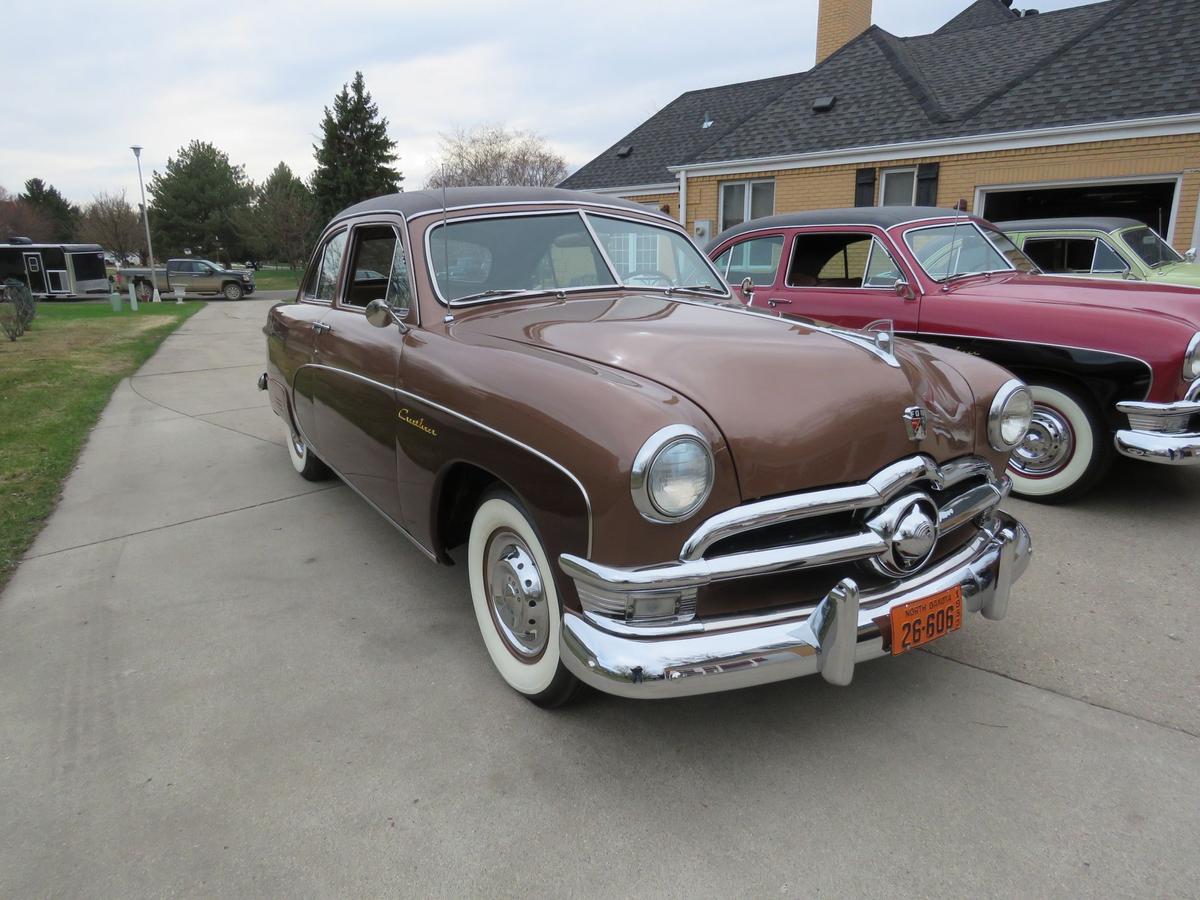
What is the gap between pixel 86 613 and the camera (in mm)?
3428

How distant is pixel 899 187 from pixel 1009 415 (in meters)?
12.4

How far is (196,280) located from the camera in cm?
3164

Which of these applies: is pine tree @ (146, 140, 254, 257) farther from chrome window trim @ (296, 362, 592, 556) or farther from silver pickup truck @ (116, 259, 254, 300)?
chrome window trim @ (296, 362, 592, 556)

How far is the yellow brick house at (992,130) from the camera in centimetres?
1120

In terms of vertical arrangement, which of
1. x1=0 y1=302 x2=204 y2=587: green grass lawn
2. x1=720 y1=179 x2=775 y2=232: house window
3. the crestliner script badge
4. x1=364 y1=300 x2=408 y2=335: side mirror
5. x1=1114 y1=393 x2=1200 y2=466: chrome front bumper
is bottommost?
x1=0 y1=302 x2=204 y2=587: green grass lawn

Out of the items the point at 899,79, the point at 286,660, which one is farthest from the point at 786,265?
the point at 899,79

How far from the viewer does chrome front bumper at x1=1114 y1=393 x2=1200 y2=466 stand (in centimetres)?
414

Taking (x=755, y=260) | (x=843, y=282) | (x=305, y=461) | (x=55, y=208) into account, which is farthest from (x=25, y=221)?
(x=843, y=282)

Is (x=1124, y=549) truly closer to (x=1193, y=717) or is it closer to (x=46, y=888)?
(x=1193, y=717)

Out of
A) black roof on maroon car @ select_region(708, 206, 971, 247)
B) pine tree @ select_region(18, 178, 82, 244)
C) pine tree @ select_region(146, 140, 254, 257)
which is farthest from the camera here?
pine tree @ select_region(18, 178, 82, 244)

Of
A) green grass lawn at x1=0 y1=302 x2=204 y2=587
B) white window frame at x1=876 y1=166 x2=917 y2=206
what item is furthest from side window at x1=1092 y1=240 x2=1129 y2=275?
green grass lawn at x1=0 y1=302 x2=204 y2=587

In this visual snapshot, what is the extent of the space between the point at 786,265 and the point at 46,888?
5.70m

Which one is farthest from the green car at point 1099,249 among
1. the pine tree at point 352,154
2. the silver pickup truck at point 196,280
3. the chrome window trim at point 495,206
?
the pine tree at point 352,154

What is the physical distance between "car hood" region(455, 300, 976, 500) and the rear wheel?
2666 millimetres
